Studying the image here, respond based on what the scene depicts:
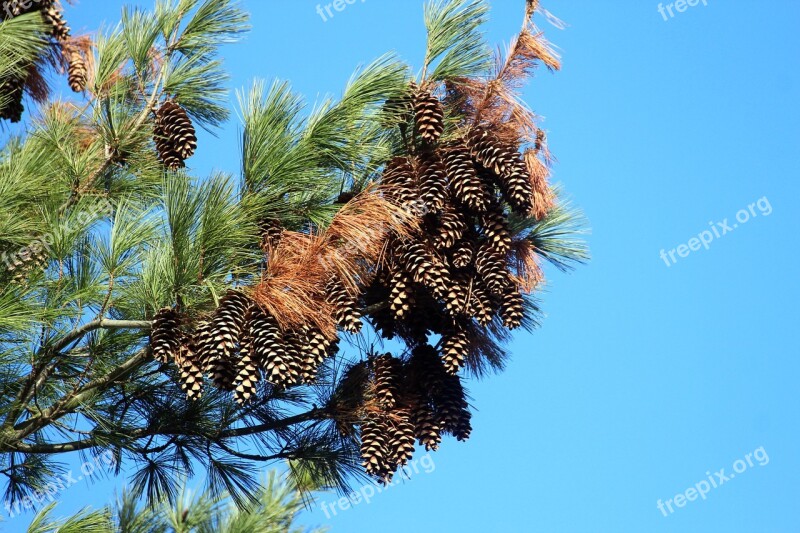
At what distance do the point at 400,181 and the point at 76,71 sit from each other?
A: 8.34 ft

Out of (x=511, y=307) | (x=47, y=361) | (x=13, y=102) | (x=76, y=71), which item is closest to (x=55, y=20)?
(x=76, y=71)

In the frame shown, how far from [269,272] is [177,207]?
1.35 feet

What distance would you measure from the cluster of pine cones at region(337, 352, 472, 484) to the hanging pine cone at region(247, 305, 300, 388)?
0.64 metres

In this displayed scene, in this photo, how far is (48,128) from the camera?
519 centimetres

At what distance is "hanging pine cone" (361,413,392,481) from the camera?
4.69m

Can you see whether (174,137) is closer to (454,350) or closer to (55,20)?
(454,350)

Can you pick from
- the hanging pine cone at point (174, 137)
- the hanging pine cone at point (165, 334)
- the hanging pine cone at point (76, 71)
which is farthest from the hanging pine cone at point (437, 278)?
the hanging pine cone at point (76, 71)

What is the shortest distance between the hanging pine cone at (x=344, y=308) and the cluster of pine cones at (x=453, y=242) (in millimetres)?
199

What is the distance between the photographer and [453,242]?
15.3 feet

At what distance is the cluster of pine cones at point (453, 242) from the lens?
4633mm

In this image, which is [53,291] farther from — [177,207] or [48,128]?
[48,128]

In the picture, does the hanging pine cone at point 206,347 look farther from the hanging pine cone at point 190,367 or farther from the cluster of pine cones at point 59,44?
the cluster of pine cones at point 59,44

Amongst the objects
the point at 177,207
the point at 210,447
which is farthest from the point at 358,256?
the point at 210,447

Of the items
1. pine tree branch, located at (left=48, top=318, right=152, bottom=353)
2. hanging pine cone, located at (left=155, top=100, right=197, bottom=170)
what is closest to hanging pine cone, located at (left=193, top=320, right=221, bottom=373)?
pine tree branch, located at (left=48, top=318, right=152, bottom=353)
